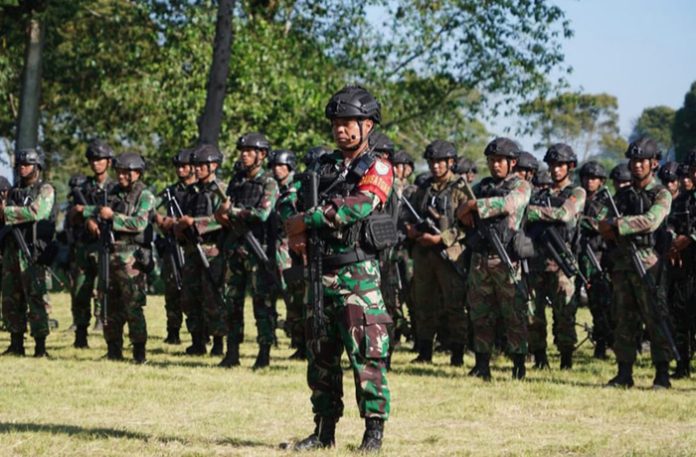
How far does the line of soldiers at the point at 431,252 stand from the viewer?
471 inches

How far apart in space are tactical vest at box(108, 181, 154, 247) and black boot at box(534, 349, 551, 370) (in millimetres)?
4537

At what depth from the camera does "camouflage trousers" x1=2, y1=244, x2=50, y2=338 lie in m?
13.8

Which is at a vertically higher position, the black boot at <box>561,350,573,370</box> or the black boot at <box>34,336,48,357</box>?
the black boot at <box>34,336,48,357</box>

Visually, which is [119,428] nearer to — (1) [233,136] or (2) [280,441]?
(2) [280,441]

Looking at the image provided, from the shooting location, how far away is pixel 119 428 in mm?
9172

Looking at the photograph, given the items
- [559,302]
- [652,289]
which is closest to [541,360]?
[559,302]

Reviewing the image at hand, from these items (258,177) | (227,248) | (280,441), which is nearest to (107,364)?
(227,248)

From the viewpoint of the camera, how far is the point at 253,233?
A: 44.3 feet

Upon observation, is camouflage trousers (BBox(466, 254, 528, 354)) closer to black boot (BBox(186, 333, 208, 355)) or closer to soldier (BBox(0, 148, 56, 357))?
black boot (BBox(186, 333, 208, 355))

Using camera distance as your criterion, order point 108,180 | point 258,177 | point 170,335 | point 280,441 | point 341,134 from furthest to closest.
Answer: point 170,335, point 108,180, point 258,177, point 280,441, point 341,134

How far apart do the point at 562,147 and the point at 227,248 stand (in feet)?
12.8

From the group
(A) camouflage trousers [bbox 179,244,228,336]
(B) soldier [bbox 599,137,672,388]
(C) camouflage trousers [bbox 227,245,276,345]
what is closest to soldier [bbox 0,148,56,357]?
(A) camouflage trousers [bbox 179,244,228,336]

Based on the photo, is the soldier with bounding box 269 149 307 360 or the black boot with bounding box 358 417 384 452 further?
the soldier with bounding box 269 149 307 360

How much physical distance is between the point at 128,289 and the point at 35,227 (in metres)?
1.36
